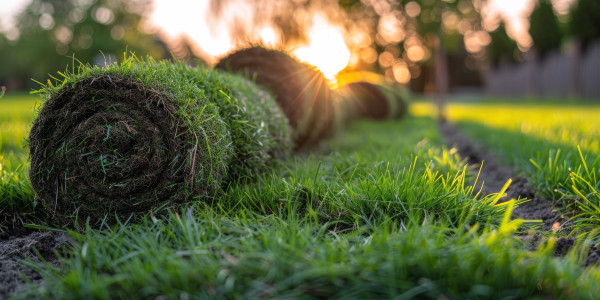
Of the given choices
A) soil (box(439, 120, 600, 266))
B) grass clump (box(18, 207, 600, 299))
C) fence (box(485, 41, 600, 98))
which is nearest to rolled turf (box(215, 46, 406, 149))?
soil (box(439, 120, 600, 266))

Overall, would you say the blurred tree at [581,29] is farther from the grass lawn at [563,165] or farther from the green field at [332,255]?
the green field at [332,255]

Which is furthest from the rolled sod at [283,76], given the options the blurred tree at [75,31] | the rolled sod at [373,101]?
the blurred tree at [75,31]

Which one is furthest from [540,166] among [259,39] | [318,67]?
[259,39]

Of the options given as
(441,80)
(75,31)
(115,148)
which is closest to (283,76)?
(115,148)

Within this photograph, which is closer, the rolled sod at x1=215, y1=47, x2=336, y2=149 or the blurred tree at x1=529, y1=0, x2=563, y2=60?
the rolled sod at x1=215, y1=47, x2=336, y2=149

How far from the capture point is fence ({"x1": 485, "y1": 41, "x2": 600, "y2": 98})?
16797 mm

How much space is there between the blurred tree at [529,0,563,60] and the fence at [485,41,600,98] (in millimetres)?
907

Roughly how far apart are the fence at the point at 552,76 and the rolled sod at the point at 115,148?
1951cm

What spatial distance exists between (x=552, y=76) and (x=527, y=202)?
21821mm

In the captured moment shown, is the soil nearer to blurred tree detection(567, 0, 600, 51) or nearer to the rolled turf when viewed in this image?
the rolled turf

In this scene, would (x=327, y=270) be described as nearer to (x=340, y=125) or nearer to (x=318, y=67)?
(x=318, y=67)

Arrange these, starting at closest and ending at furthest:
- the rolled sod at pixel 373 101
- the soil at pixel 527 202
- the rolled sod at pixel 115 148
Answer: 1. the soil at pixel 527 202
2. the rolled sod at pixel 115 148
3. the rolled sod at pixel 373 101

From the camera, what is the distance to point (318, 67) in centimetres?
443

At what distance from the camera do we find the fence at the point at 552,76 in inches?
661
